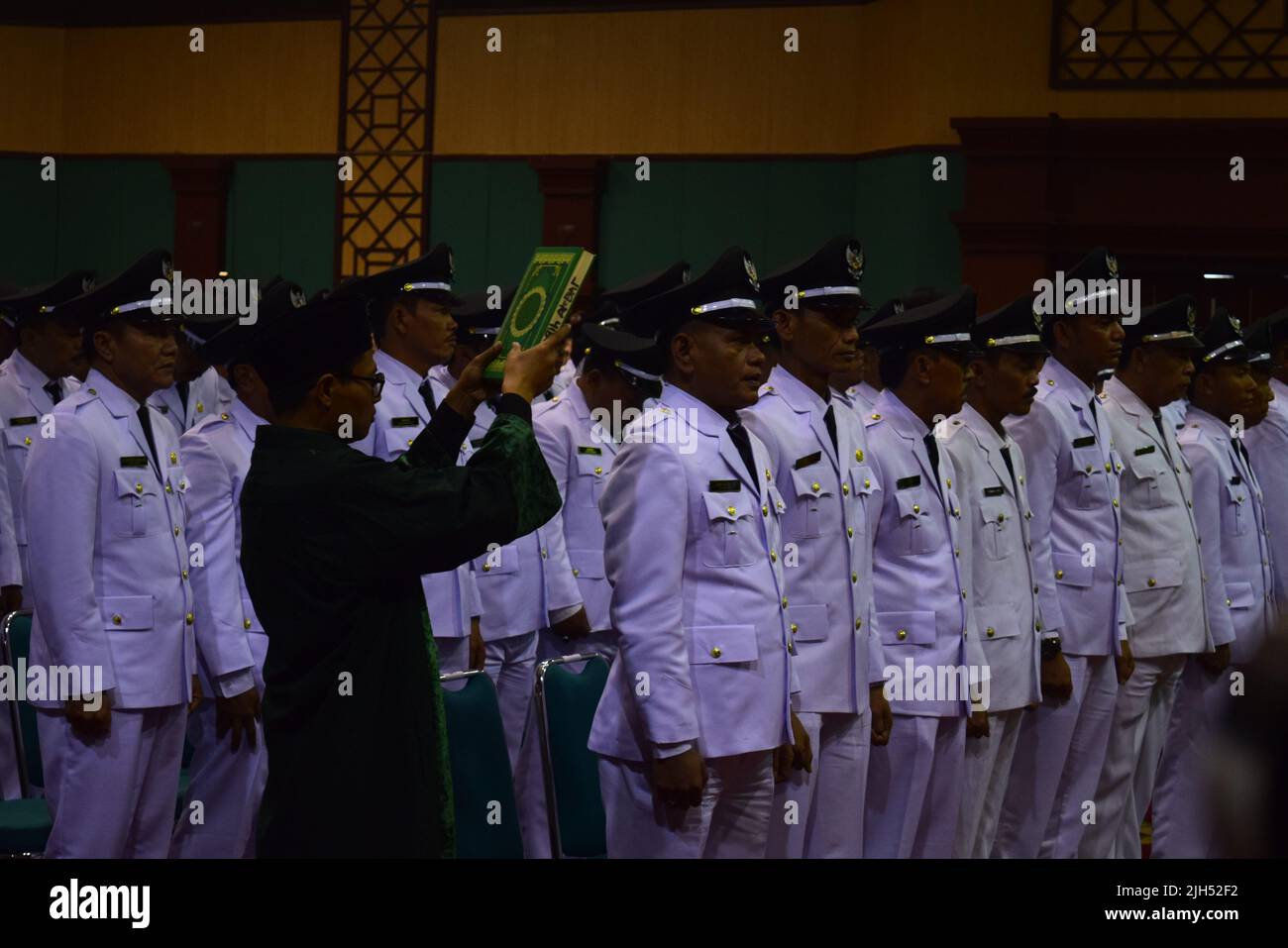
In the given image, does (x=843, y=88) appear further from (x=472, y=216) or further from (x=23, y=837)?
(x=23, y=837)

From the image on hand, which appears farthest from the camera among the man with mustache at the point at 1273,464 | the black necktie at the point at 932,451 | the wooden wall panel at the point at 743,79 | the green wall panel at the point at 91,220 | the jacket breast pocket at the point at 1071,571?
the green wall panel at the point at 91,220

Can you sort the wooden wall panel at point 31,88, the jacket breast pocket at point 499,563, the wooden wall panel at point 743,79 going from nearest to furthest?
1. the jacket breast pocket at point 499,563
2. the wooden wall panel at point 31,88
3. the wooden wall panel at point 743,79

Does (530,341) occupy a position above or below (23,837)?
above

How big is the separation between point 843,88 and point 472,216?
2.25 meters

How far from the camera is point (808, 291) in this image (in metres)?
3.47

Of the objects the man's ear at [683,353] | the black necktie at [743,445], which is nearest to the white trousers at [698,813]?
the black necktie at [743,445]

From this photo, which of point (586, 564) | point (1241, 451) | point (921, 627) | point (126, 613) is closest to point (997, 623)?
point (921, 627)

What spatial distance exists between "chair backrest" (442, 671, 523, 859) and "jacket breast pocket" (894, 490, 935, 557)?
107cm

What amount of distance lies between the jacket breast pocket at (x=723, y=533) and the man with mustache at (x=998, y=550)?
3.30ft

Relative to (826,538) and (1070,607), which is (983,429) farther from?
(826,538)

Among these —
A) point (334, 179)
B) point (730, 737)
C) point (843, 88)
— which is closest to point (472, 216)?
point (334, 179)

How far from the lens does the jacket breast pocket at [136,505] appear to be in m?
3.33

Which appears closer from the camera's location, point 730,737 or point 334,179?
point 730,737

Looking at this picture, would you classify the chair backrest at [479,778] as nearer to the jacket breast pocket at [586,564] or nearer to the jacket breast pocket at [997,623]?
the jacket breast pocket at [997,623]
